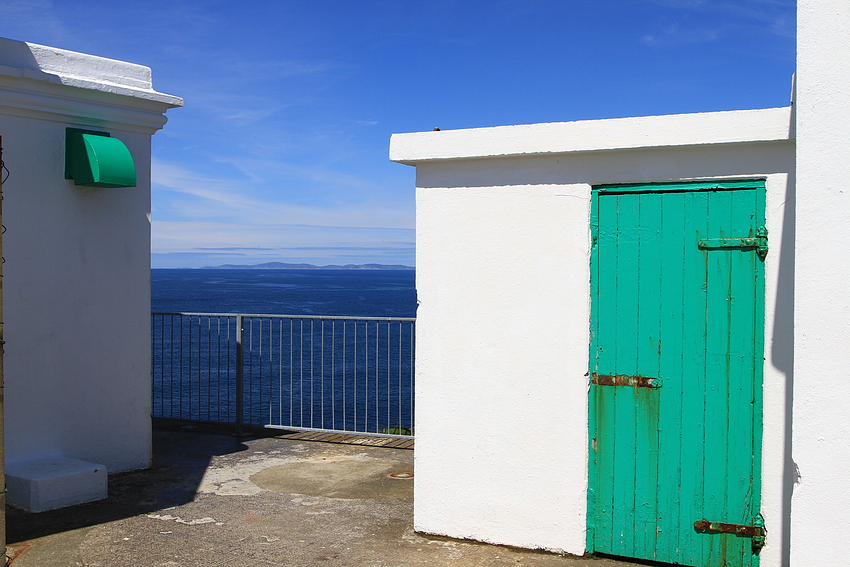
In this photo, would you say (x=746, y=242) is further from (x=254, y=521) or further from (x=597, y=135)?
(x=254, y=521)

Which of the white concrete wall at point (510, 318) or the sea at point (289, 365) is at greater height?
the white concrete wall at point (510, 318)

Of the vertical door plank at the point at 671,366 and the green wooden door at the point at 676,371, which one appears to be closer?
the green wooden door at the point at 676,371

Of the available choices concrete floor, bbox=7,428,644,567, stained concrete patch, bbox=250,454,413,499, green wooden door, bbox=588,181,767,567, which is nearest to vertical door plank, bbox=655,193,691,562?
green wooden door, bbox=588,181,767,567

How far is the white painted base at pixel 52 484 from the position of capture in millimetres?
5902

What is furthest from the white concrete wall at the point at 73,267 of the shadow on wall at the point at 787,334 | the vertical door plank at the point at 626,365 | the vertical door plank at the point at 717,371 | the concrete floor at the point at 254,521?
the shadow on wall at the point at 787,334

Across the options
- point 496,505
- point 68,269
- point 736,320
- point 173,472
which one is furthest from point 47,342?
point 736,320

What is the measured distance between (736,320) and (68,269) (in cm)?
564

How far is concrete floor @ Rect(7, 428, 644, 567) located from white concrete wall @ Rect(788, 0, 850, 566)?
1.44 m

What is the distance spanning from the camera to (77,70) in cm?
673

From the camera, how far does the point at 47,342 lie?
6586 millimetres

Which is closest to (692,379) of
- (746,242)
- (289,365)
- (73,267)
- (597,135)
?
(746,242)

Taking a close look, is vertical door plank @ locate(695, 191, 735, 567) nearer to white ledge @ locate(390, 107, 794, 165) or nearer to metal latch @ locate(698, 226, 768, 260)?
metal latch @ locate(698, 226, 768, 260)

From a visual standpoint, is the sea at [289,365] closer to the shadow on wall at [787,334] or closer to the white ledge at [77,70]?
the white ledge at [77,70]

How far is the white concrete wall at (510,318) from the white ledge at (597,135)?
12 millimetres
